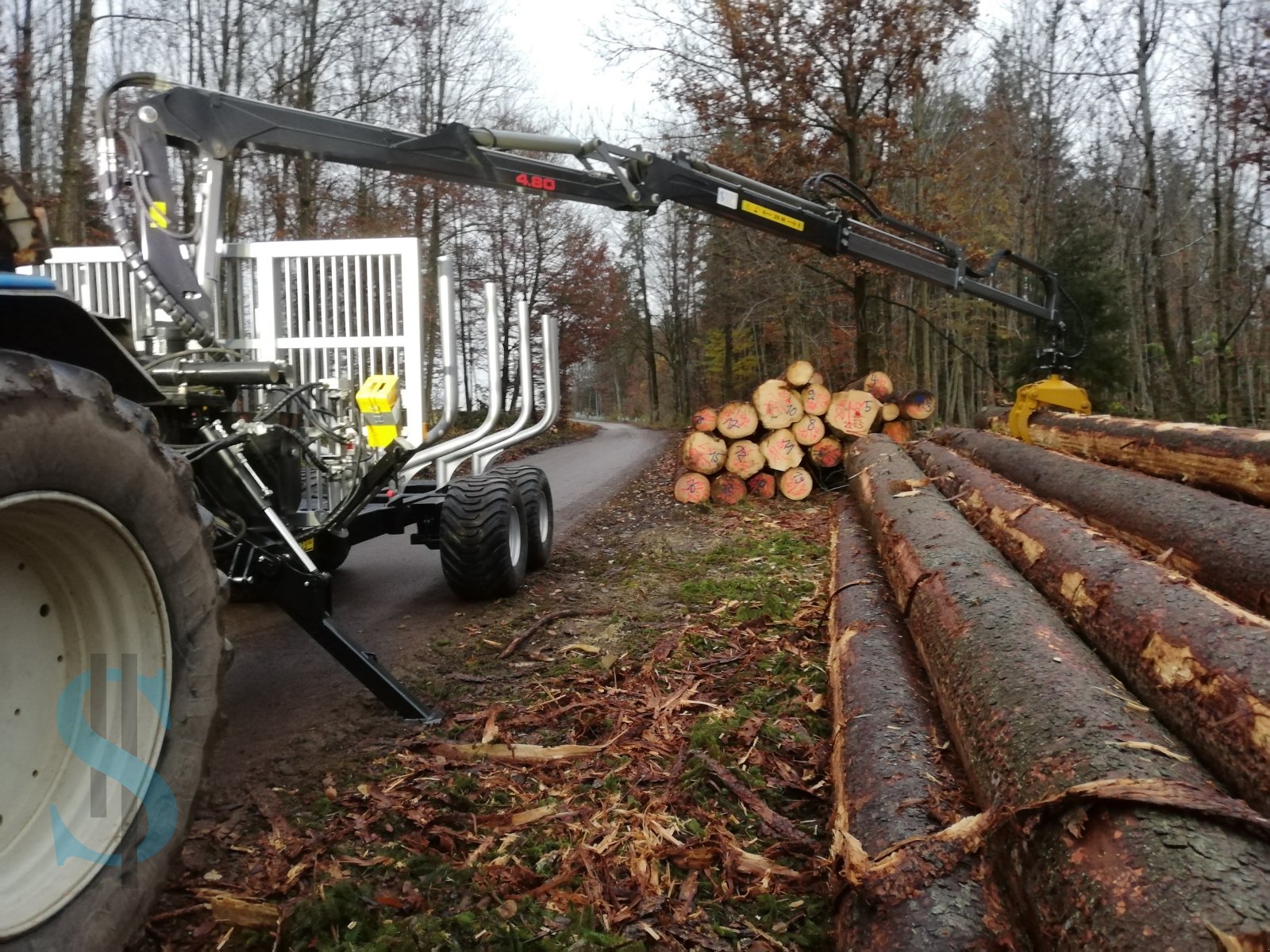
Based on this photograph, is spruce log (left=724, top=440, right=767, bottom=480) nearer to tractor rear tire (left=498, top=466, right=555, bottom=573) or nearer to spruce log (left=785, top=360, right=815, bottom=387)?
spruce log (left=785, top=360, right=815, bottom=387)

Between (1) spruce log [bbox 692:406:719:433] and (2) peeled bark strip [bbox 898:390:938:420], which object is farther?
(2) peeled bark strip [bbox 898:390:938:420]

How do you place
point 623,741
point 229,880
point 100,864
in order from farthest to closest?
point 623,741 → point 229,880 → point 100,864

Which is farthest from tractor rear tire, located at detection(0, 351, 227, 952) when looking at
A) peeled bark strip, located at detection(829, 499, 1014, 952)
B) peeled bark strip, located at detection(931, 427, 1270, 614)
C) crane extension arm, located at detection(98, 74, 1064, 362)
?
peeled bark strip, located at detection(931, 427, 1270, 614)

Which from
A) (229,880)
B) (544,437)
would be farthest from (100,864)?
(544,437)

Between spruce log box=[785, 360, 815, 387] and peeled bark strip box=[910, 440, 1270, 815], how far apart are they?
690 centimetres

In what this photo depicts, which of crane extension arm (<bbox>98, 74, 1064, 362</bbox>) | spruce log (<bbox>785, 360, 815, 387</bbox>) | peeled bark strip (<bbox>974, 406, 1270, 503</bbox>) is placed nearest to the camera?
crane extension arm (<bbox>98, 74, 1064, 362</bbox>)

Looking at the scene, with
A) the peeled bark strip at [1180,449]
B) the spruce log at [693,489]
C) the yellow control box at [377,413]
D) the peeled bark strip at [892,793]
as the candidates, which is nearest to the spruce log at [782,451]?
the spruce log at [693,489]

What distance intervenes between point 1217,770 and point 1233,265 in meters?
19.9

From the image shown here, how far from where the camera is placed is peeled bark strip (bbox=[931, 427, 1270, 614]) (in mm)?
3512

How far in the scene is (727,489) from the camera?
36.0ft

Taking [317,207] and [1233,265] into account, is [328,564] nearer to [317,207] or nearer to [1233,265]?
[317,207]

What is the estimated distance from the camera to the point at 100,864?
1716mm

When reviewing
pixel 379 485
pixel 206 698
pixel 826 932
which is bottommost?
pixel 826 932

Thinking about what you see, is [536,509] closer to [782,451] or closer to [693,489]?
[693,489]
